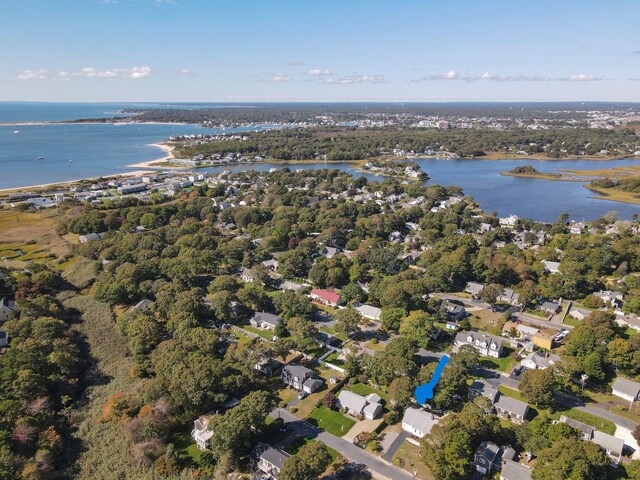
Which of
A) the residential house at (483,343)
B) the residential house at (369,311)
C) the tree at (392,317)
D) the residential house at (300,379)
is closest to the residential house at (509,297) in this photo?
the residential house at (483,343)

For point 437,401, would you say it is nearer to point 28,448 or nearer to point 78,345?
point 28,448

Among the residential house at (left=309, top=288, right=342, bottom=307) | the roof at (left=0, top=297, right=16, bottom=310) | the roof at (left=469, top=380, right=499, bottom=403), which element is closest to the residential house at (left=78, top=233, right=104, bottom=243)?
the roof at (left=0, top=297, right=16, bottom=310)

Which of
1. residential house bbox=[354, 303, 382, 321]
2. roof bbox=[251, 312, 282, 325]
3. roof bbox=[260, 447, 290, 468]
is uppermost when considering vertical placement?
roof bbox=[251, 312, 282, 325]

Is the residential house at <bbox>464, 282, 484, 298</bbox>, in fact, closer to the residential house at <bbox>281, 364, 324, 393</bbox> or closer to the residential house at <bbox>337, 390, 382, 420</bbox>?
the residential house at <bbox>337, 390, 382, 420</bbox>

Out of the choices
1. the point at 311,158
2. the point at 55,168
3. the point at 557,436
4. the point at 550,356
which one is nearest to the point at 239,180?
the point at 311,158

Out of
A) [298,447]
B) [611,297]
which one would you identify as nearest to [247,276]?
[298,447]
